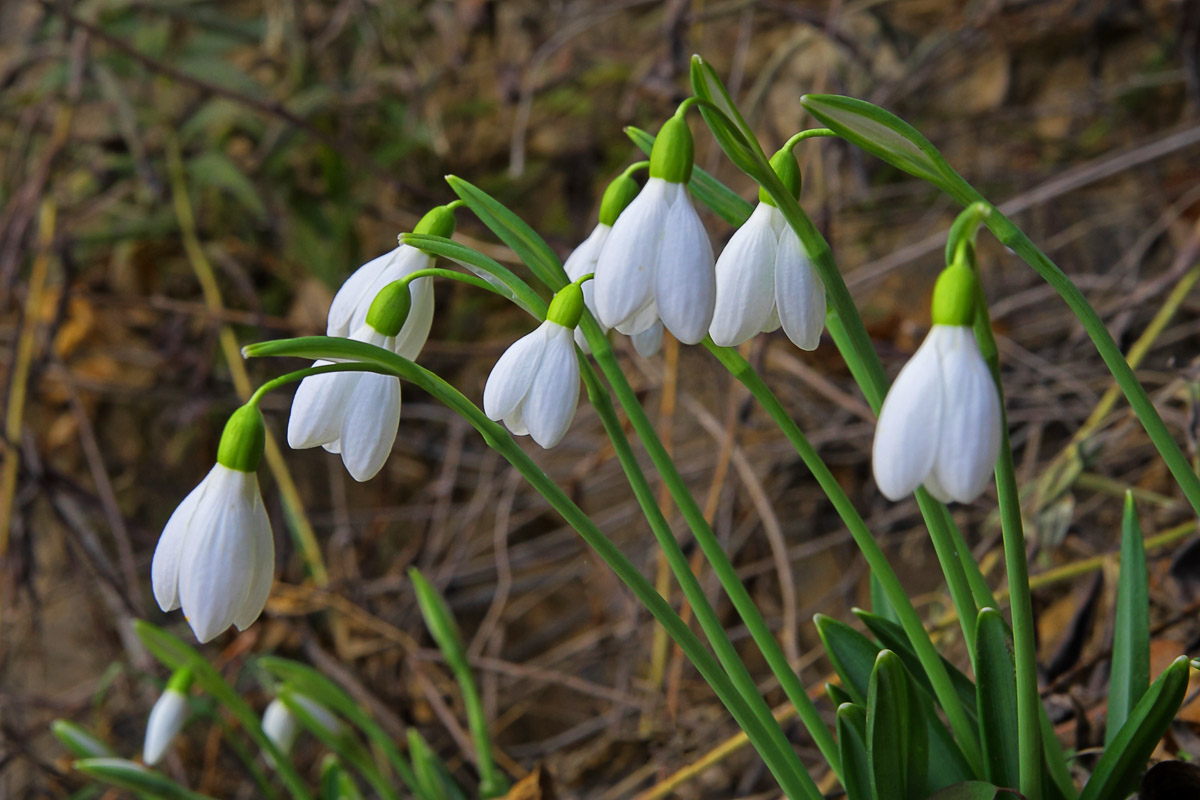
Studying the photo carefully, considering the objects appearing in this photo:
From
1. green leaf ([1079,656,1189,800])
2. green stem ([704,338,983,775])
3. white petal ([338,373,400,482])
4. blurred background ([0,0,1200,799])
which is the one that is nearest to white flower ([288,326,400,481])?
white petal ([338,373,400,482])

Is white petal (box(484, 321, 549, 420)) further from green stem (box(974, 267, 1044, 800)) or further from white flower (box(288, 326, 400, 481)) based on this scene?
green stem (box(974, 267, 1044, 800))

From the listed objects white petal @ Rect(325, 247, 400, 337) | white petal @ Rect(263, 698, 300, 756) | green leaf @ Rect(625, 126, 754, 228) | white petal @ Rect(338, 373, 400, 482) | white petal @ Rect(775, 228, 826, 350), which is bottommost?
white petal @ Rect(263, 698, 300, 756)

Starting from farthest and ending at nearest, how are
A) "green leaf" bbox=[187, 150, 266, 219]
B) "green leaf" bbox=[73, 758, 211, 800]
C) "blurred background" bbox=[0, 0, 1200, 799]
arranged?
"green leaf" bbox=[187, 150, 266, 219]
"blurred background" bbox=[0, 0, 1200, 799]
"green leaf" bbox=[73, 758, 211, 800]

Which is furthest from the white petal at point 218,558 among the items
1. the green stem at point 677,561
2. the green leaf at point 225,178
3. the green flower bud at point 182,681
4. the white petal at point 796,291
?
the green leaf at point 225,178

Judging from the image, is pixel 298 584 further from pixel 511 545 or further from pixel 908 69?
pixel 908 69

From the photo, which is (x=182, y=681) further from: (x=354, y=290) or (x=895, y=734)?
(x=895, y=734)

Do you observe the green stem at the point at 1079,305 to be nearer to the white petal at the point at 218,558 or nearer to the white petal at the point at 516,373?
the white petal at the point at 516,373
